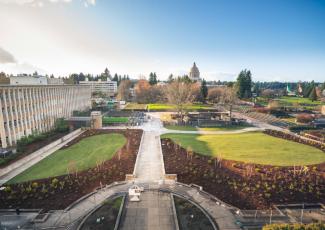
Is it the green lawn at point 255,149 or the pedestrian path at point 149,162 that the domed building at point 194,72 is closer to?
the green lawn at point 255,149

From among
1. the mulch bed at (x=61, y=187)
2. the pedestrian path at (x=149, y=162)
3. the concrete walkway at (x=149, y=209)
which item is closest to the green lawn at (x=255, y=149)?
the pedestrian path at (x=149, y=162)

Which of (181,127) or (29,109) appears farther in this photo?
(181,127)

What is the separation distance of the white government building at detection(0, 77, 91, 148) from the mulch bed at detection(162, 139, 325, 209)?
23.4 m

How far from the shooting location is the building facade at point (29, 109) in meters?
28.0

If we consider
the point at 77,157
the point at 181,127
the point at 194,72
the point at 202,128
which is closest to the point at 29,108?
the point at 77,157

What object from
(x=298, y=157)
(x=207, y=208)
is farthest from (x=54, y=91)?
(x=298, y=157)

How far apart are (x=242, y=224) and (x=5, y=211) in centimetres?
1680

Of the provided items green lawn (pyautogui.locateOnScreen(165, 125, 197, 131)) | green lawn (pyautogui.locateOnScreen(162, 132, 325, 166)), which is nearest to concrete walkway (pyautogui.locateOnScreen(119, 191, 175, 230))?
green lawn (pyautogui.locateOnScreen(162, 132, 325, 166))

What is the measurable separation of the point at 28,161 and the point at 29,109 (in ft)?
40.5

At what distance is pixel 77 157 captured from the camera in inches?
954

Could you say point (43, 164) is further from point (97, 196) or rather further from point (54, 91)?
point (54, 91)

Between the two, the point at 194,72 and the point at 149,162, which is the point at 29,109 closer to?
the point at 149,162

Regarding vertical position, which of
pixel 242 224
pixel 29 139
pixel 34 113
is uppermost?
pixel 34 113

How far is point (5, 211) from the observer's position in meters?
14.5
